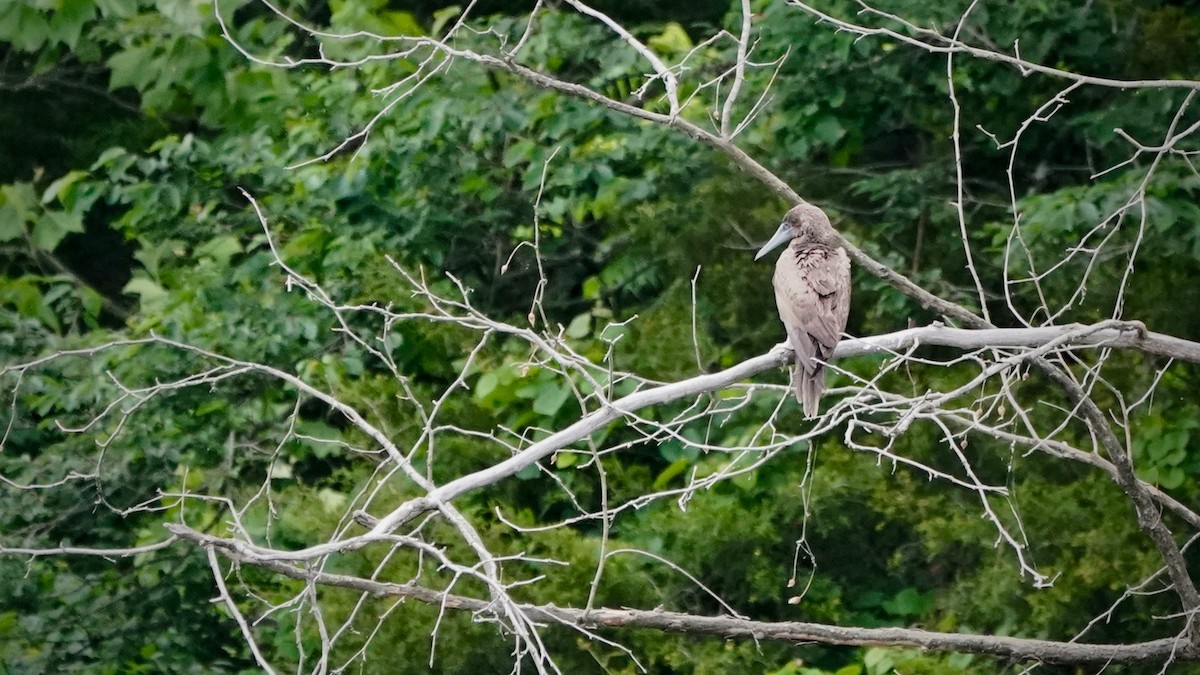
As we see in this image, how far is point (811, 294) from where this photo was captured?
4.76 metres

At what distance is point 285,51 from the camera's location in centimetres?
886

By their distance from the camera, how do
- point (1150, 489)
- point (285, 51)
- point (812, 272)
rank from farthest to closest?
1. point (285, 51)
2. point (812, 272)
3. point (1150, 489)

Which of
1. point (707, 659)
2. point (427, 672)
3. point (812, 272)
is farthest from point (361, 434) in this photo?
point (812, 272)

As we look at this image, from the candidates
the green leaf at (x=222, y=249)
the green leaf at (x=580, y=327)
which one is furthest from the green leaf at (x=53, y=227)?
the green leaf at (x=580, y=327)

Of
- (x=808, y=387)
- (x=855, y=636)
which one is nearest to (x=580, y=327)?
(x=808, y=387)

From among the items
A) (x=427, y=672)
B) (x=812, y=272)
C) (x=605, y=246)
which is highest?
(x=812, y=272)

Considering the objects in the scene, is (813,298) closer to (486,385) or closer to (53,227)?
(486,385)

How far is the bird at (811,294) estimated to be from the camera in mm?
4555

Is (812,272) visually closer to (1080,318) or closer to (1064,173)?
(1080,318)

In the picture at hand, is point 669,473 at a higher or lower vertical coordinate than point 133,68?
lower

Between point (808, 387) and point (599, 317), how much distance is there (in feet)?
9.27

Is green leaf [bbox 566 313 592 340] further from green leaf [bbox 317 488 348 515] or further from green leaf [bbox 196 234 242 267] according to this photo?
green leaf [bbox 196 234 242 267]

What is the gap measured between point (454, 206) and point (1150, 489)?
12.3ft

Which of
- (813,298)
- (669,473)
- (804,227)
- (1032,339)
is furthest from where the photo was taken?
(669,473)
